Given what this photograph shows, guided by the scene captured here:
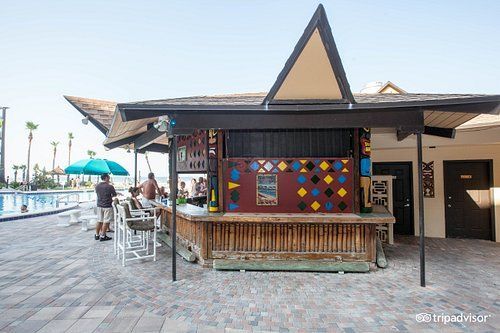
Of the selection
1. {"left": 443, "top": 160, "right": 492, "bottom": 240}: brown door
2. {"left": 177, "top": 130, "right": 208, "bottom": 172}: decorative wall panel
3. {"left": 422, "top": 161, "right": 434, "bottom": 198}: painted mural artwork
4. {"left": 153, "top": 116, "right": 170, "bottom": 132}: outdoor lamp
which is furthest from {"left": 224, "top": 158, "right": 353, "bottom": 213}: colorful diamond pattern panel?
{"left": 443, "top": 160, "right": 492, "bottom": 240}: brown door

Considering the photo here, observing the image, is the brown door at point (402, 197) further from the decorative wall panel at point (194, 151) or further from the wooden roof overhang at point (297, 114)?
the decorative wall panel at point (194, 151)

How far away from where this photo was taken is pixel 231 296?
11.0 feet

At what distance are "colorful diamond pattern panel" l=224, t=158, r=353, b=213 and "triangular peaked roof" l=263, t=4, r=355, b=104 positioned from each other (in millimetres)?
1315

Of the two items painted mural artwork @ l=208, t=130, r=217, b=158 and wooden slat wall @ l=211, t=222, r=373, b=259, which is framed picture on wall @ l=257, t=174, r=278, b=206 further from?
painted mural artwork @ l=208, t=130, r=217, b=158

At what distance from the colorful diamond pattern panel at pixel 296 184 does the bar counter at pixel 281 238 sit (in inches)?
10.9

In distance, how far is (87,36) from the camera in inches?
430

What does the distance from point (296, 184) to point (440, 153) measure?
4.73m

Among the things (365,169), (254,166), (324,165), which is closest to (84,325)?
(254,166)

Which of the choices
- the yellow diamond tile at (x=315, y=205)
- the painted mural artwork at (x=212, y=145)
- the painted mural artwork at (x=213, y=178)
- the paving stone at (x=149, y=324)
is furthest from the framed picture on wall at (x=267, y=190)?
the paving stone at (x=149, y=324)

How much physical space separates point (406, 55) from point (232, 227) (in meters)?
10.7

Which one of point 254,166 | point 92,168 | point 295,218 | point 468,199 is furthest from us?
point 92,168

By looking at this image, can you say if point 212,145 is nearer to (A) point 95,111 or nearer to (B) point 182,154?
(B) point 182,154

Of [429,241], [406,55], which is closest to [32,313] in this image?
[429,241]

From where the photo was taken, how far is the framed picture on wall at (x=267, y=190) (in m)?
4.79
